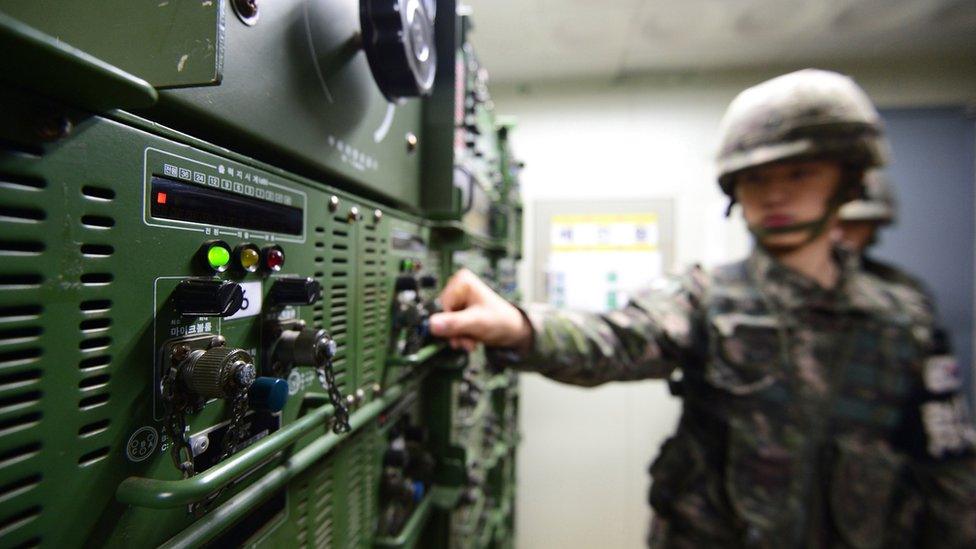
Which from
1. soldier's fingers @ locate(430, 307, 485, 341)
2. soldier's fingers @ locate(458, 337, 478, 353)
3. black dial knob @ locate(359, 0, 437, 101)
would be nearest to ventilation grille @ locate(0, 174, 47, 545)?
black dial knob @ locate(359, 0, 437, 101)

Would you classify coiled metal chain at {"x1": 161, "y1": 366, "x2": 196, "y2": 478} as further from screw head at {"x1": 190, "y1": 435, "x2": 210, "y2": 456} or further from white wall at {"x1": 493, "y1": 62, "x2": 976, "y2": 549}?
white wall at {"x1": 493, "y1": 62, "x2": 976, "y2": 549}

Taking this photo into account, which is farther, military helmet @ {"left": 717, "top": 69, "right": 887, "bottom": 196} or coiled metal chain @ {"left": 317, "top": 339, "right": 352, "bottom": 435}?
military helmet @ {"left": 717, "top": 69, "right": 887, "bottom": 196}

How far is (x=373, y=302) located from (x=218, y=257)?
331 millimetres

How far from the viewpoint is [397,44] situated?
542 mm

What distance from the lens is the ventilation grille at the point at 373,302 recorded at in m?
0.65

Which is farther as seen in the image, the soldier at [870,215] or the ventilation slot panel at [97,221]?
the soldier at [870,215]

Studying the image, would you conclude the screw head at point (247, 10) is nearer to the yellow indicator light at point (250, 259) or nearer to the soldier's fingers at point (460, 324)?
the yellow indicator light at point (250, 259)

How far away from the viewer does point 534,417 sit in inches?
101

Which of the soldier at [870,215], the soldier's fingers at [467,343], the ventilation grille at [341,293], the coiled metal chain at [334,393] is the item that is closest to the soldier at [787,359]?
the soldier's fingers at [467,343]

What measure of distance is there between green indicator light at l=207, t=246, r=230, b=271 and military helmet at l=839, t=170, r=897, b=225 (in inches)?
98.7

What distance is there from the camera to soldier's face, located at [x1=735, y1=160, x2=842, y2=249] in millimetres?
1130

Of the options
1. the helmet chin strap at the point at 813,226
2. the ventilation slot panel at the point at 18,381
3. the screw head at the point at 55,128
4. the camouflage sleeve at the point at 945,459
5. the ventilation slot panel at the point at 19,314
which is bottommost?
the camouflage sleeve at the point at 945,459

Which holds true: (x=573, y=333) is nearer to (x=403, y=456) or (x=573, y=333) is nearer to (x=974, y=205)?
(x=403, y=456)

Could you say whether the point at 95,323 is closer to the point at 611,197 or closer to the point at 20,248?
the point at 20,248
